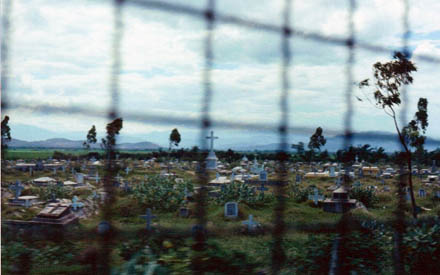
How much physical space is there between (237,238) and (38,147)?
0.63 meters

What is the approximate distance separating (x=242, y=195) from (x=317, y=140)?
41 centimetres

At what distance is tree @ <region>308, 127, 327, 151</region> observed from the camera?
148 cm

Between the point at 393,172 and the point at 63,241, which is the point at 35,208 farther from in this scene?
the point at 393,172

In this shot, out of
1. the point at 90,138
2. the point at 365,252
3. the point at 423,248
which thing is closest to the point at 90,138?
the point at 90,138

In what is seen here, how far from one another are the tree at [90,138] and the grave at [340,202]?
3.15 feet

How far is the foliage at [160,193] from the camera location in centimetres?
115

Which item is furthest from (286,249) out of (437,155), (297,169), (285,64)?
(437,155)

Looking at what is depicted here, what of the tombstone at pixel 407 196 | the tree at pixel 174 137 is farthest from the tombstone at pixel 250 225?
the tombstone at pixel 407 196

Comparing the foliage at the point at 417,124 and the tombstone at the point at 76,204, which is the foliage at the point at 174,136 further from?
the foliage at the point at 417,124

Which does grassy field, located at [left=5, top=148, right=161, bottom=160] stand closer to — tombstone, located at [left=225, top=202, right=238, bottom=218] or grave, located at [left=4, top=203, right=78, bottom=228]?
A: grave, located at [left=4, top=203, right=78, bottom=228]

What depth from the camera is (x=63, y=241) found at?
0.99m

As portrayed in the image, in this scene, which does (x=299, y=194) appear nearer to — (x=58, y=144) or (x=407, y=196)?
(x=407, y=196)

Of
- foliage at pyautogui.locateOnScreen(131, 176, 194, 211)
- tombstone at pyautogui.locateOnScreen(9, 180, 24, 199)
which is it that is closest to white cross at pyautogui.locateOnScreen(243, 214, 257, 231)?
foliage at pyautogui.locateOnScreen(131, 176, 194, 211)

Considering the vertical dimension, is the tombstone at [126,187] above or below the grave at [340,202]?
above
